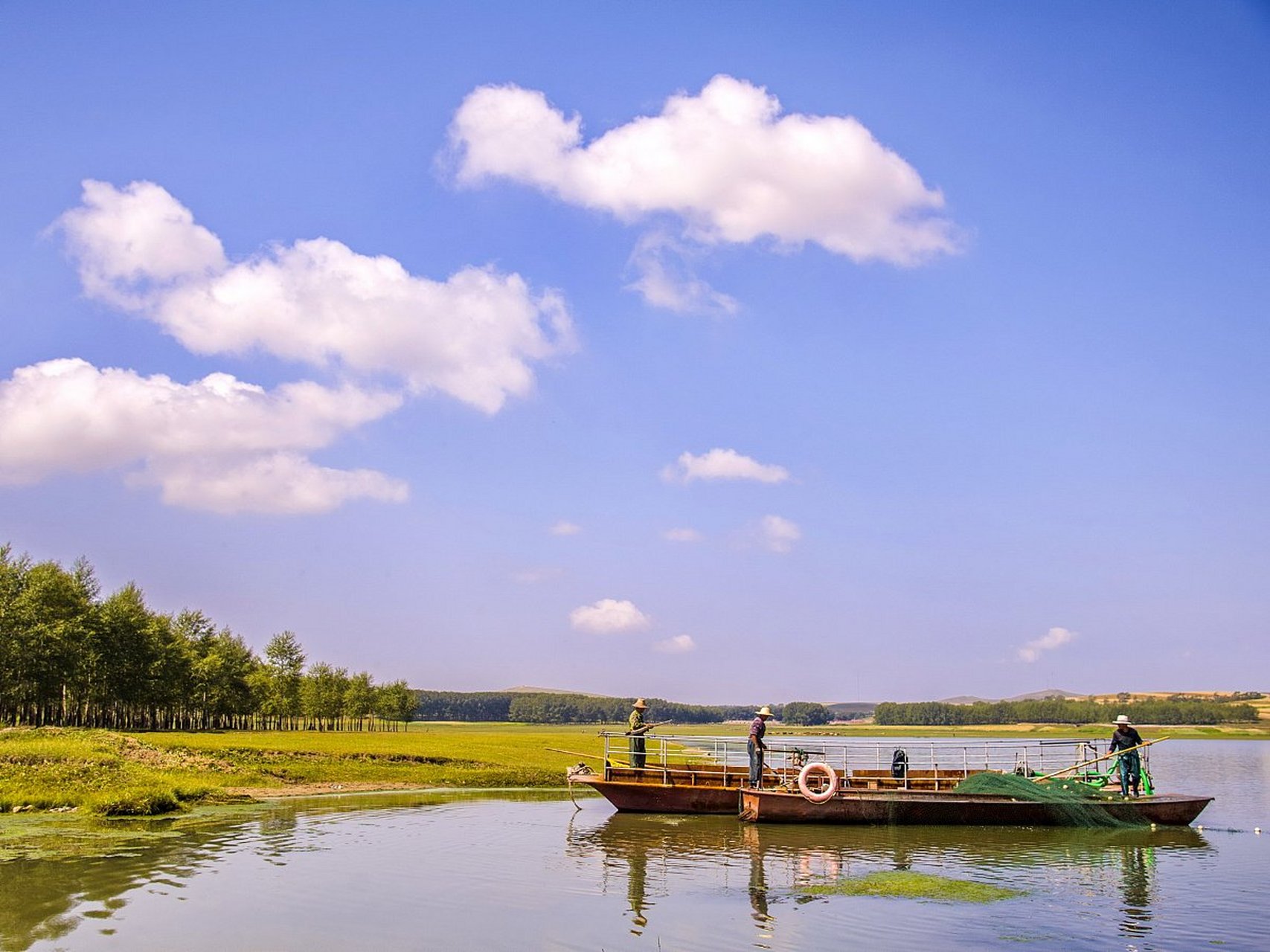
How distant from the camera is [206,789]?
3139 centimetres

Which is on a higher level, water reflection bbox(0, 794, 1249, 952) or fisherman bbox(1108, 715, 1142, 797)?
fisherman bbox(1108, 715, 1142, 797)

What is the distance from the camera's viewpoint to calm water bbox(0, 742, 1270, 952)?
49.5 feet

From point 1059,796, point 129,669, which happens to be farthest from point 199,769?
point 129,669

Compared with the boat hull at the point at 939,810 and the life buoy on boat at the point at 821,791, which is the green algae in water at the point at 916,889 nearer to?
the life buoy on boat at the point at 821,791

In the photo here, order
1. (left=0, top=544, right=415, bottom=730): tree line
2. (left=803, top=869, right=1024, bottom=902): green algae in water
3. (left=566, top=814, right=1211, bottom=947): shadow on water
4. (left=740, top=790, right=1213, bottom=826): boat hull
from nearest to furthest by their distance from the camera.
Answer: (left=803, top=869, right=1024, bottom=902): green algae in water < (left=566, top=814, right=1211, bottom=947): shadow on water < (left=740, top=790, right=1213, bottom=826): boat hull < (left=0, top=544, right=415, bottom=730): tree line

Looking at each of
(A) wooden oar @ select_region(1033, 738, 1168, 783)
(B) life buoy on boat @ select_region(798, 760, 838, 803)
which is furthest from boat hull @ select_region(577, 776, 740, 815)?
(A) wooden oar @ select_region(1033, 738, 1168, 783)

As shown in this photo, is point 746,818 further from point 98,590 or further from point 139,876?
point 98,590

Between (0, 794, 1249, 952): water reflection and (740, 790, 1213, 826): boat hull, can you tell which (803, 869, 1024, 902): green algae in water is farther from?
(740, 790, 1213, 826): boat hull

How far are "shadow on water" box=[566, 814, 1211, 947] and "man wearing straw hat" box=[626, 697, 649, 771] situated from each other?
68.3 inches

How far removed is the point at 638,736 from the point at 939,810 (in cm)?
951

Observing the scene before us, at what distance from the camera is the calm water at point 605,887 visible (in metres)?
15.1

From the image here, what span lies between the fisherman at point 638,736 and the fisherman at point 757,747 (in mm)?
3519

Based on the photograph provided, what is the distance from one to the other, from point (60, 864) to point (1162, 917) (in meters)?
20.8

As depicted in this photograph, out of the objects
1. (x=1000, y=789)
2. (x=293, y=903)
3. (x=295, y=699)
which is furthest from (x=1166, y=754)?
(x=293, y=903)
